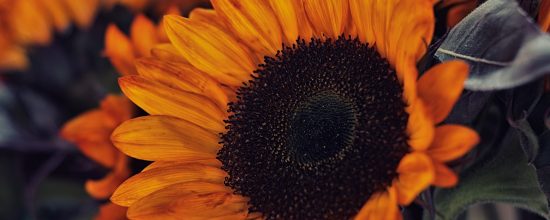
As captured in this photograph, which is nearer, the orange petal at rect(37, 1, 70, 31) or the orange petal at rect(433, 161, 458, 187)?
the orange petal at rect(433, 161, 458, 187)

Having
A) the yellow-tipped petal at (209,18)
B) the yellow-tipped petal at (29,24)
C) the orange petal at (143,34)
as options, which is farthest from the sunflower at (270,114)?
the yellow-tipped petal at (29,24)

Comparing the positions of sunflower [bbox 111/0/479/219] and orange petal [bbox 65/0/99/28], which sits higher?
orange petal [bbox 65/0/99/28]

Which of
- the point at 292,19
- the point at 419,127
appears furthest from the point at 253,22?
the point at 419,127

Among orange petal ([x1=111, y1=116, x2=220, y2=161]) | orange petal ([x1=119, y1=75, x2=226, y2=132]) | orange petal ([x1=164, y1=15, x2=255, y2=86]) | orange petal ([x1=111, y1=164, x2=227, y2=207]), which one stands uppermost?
orange petal ([x1=164, y1=15, x2=255, y2=86])

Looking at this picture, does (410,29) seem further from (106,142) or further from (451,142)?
(106,142)

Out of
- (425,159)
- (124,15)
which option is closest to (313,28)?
(425,159)

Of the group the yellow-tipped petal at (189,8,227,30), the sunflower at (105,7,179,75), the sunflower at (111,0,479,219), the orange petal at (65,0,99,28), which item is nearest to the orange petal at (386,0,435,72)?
the sunflower at (111,0,479,219)

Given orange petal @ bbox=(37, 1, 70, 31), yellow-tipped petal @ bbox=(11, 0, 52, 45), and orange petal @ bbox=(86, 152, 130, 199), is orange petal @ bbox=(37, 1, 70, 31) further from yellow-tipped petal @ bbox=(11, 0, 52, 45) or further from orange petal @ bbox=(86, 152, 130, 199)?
orange petal @ bbox=(86, 152, 130, 199)
